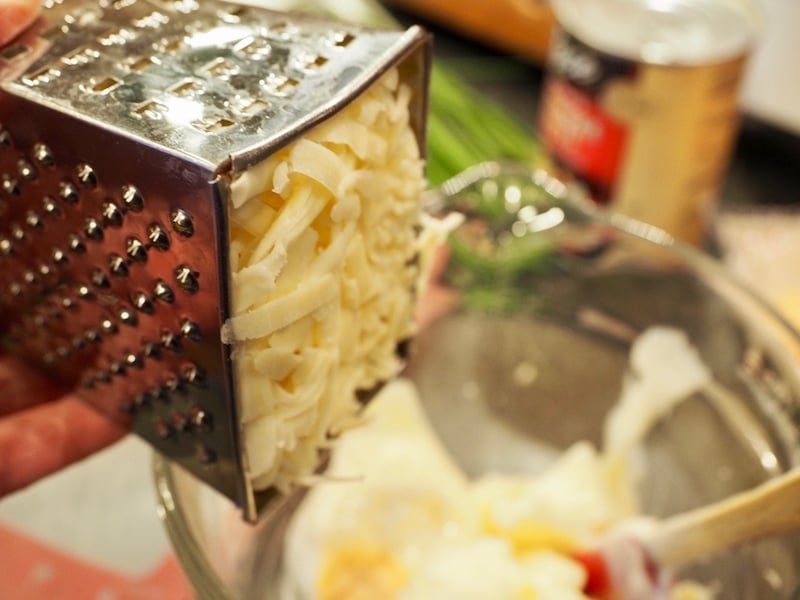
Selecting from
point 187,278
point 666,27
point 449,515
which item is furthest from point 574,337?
point 187,278

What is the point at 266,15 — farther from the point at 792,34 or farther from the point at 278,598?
the point at 792,34

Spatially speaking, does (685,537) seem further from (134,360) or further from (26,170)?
(26,170)

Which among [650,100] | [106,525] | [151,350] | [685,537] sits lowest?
[106,525]

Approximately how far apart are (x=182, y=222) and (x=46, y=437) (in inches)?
14.8

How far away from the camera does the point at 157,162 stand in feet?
1.65

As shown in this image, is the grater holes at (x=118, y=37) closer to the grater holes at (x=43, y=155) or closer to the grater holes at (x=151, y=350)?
the grater holes at (x=43, y=155)

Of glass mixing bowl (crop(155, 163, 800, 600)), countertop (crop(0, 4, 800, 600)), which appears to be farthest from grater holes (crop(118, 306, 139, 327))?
glass mixing bowl (crop(155, 163, 800, 600))

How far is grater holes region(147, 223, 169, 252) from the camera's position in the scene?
536mm

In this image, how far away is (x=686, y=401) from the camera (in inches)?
42.1

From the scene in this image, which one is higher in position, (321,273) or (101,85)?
(101,85)

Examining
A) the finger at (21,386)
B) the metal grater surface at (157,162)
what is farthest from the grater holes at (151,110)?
the finger at (21,386)

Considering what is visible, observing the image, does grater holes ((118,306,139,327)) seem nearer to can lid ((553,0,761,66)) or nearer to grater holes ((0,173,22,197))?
grater holes ((0,173,22,197))

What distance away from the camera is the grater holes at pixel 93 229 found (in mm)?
587

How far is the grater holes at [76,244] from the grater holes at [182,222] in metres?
0.13
